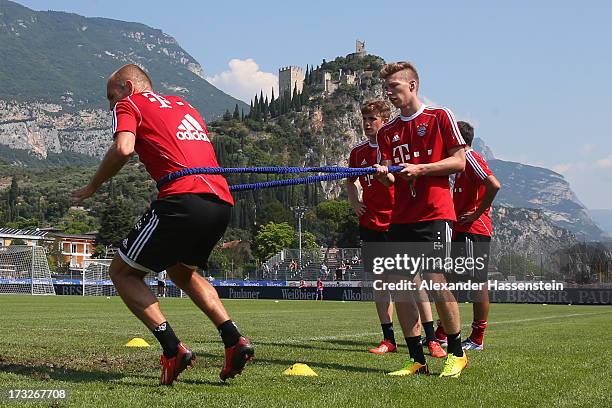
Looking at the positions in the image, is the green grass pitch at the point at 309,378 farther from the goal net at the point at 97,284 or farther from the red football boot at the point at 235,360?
the goal net at the point at 97,284

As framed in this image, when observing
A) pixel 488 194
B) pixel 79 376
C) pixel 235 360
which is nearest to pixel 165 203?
pixel 235 360

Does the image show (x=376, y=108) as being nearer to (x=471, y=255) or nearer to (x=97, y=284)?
(x=471, y=255)

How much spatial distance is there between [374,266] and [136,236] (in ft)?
9.90

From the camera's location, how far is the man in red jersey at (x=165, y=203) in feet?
18.1

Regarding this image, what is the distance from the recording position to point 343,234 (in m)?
127

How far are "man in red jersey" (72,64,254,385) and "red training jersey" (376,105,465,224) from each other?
1.53 meters

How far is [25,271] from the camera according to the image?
5378cm

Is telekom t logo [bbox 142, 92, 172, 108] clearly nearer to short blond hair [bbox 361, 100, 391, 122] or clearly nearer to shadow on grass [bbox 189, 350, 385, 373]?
shadow on grass [bbox 189, 350, 385, 373]

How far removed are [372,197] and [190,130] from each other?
11.7 feet

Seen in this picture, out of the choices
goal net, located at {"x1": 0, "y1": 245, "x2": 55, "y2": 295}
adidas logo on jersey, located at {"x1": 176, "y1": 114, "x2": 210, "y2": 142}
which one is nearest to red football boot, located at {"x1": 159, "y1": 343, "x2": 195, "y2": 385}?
adidas logo on jersey, located at {"x1": 176, "y1": 114, "x2": 210, "y2": 142}

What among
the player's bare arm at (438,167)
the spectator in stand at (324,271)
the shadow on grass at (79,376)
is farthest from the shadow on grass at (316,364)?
the spectator in stand at (324,271)

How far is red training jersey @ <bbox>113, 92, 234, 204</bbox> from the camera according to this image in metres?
5.56

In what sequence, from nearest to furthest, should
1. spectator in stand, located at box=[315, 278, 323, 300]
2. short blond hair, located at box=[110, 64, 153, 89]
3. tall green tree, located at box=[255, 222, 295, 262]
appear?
short blond hair, located at box=[110, 64, 153, 89] < spectator in stand, located at box=[315, 278, 323, 300] < tall green tree, located at box=[255, 222, 295, 262]

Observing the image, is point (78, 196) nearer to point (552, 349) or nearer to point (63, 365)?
point (63, 365)
